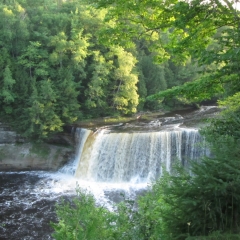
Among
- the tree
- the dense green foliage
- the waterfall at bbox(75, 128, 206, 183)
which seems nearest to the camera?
the dense green foliage

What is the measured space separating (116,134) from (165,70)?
13.4 m

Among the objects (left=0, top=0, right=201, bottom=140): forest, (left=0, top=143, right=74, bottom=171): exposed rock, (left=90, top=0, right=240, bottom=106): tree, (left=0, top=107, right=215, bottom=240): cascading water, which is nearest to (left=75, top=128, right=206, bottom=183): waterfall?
(left=0, top=107, right=215, bottom=240): cascading water

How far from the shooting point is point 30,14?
2325 centimetres

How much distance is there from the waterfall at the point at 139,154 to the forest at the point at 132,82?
3.34m

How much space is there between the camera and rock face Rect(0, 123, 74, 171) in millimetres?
18734

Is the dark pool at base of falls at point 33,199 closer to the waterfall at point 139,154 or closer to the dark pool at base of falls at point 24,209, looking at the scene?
the dark pool at base of falls at point 24,209

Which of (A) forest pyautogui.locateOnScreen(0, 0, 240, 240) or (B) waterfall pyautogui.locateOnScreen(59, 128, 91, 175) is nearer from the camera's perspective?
(A) forest pyautogui.locateOnScreen(0, 0, 240, 240)

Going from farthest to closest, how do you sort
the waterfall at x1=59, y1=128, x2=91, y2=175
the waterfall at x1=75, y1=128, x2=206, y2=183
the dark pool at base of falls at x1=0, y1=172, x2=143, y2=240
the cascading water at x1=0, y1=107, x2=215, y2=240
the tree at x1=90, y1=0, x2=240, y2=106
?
the waterfall at x1=59, y1=128, x2=91, y2=175
the waterfall at x1=75, y1=128, x2=206, y2=183
the cascading water at x1=0, y1=107, x2=215, y2=240
the dark pool at base of falls at x1=0, y1=172, x2=143, y2=240
the tree at x1=90, y1=0, x2=240, y2=106

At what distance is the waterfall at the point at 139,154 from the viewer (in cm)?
1706

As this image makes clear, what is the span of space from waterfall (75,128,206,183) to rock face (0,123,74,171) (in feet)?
6.58

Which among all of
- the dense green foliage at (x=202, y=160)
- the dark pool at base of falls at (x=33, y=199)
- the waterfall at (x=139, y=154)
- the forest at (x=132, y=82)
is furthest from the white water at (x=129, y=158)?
the dense green foliage at (x=202, y=160)

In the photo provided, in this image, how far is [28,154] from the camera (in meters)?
18.9

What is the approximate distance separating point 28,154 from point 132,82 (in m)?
9.21

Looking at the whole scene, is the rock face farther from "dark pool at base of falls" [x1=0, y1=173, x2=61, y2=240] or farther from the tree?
the tree
